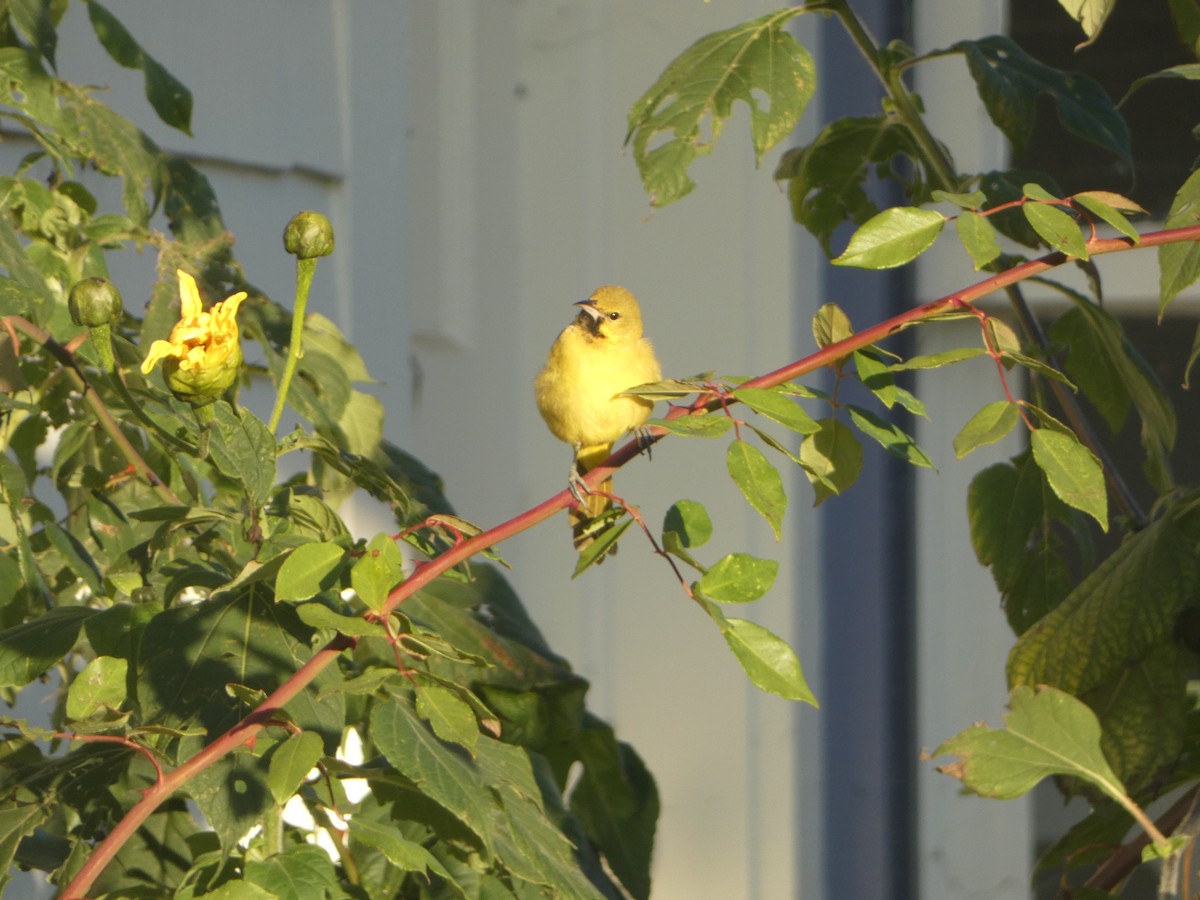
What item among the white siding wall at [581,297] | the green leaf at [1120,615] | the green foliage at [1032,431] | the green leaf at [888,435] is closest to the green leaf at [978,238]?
the green foliage at [1032,431]

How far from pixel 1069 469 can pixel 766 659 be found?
0.69ft

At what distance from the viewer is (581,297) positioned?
2.62 metres

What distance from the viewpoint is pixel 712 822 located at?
257 centimetres

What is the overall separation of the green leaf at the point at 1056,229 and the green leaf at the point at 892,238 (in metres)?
0.05

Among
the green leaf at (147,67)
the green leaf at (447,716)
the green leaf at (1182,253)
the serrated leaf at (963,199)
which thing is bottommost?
the green leaf at (447,716)

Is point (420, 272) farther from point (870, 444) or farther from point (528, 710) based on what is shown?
point (528, 710)

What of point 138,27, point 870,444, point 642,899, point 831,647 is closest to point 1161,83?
point 870,444

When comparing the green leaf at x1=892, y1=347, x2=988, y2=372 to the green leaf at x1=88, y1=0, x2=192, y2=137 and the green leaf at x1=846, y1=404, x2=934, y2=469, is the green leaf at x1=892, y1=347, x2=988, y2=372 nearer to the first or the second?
the green leaf at x1=846, y1=404, x2=934, y2=469

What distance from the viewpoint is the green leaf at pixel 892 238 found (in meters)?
0.84

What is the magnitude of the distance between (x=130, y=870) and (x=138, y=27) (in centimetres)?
121

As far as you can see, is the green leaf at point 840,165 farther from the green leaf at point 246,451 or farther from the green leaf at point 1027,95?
the green leaf at point 246,451

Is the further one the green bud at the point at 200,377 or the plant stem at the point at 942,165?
the plant stem at the point at 942,165

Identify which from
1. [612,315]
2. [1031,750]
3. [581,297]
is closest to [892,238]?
[1031,750]

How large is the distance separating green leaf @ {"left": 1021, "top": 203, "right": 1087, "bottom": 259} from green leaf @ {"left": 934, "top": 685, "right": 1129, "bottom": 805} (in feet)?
0.79
